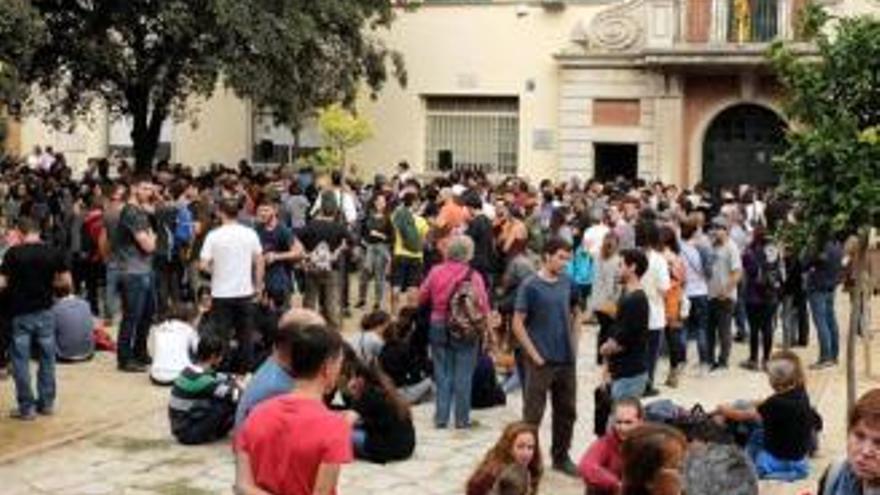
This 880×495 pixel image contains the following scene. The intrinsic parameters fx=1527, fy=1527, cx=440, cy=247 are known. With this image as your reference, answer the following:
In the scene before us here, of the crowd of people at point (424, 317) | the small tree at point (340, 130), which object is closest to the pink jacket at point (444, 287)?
the crowd of people at point (424, 317)

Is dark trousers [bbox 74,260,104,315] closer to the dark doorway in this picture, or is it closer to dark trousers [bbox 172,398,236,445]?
dark trousers [bbox 172,398,236,445]

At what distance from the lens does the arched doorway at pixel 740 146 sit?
2680 centimetres

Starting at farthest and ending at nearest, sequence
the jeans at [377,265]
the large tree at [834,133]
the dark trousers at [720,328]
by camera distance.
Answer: the jeans at [377,265] < the dark trousers at [720,328] < the large tree at [834,133]

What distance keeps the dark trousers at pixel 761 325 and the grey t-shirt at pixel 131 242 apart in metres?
5.92

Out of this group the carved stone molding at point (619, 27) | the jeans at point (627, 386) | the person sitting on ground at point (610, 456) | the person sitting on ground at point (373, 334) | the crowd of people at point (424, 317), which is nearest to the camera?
the crowd of people at point (424, 317)

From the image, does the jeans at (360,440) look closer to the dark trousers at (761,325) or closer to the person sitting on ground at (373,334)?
the person sitting on ground at (373,334)

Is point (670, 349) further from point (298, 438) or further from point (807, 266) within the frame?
point (298, 438)

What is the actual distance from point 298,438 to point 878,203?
5312 mm

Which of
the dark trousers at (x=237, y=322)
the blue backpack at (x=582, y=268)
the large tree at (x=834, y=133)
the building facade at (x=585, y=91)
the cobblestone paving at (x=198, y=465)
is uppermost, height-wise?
the building facade at (x=585, y=91)

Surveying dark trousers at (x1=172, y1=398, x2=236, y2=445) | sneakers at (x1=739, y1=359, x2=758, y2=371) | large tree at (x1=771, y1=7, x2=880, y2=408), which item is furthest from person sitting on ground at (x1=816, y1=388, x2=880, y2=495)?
sneakers at (x1=739, y1=359, x2=758, y2=371)

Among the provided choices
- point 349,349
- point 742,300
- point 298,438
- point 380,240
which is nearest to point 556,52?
point 380,240

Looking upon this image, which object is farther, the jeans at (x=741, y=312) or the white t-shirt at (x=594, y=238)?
the white t-shirt at (x=594, y=238)

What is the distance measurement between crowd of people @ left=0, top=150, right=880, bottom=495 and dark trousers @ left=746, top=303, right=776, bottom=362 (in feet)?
0.08

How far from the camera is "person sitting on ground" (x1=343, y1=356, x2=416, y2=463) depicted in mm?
10656
